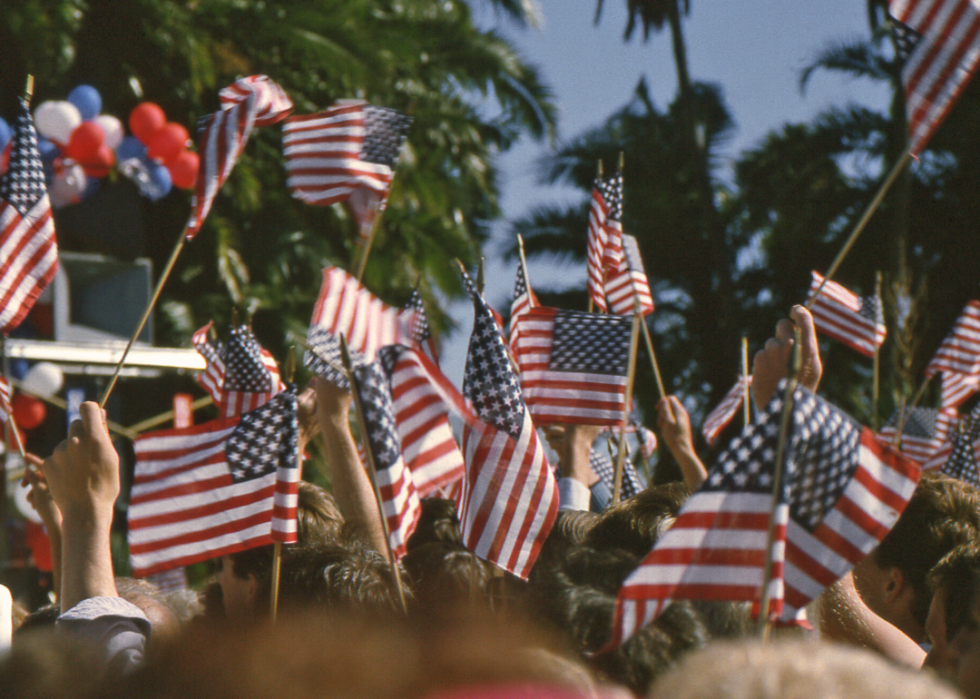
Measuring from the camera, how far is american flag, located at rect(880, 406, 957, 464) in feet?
21.6

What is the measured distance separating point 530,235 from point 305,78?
7985mm

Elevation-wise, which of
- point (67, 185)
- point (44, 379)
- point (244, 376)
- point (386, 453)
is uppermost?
point (67, 185)

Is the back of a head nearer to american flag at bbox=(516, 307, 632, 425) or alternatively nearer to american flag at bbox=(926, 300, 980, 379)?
american flag at bbox=(516, 307, 632, 425)

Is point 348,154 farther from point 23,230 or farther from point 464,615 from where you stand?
point 464,615

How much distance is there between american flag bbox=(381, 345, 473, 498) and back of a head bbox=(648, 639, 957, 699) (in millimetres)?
2095

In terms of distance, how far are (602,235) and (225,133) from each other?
6.41 feet

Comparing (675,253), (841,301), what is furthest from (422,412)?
(675,253)

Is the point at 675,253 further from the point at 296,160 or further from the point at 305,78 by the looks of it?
the point at 296,160

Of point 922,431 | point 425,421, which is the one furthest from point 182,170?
point 425,421

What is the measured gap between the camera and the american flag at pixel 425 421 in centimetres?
326

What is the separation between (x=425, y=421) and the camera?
3.28 m

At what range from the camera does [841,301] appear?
6480mm

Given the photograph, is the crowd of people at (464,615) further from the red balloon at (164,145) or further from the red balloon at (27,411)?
the red balloon at (164,145)

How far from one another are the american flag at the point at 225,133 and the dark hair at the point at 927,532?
107 inches
